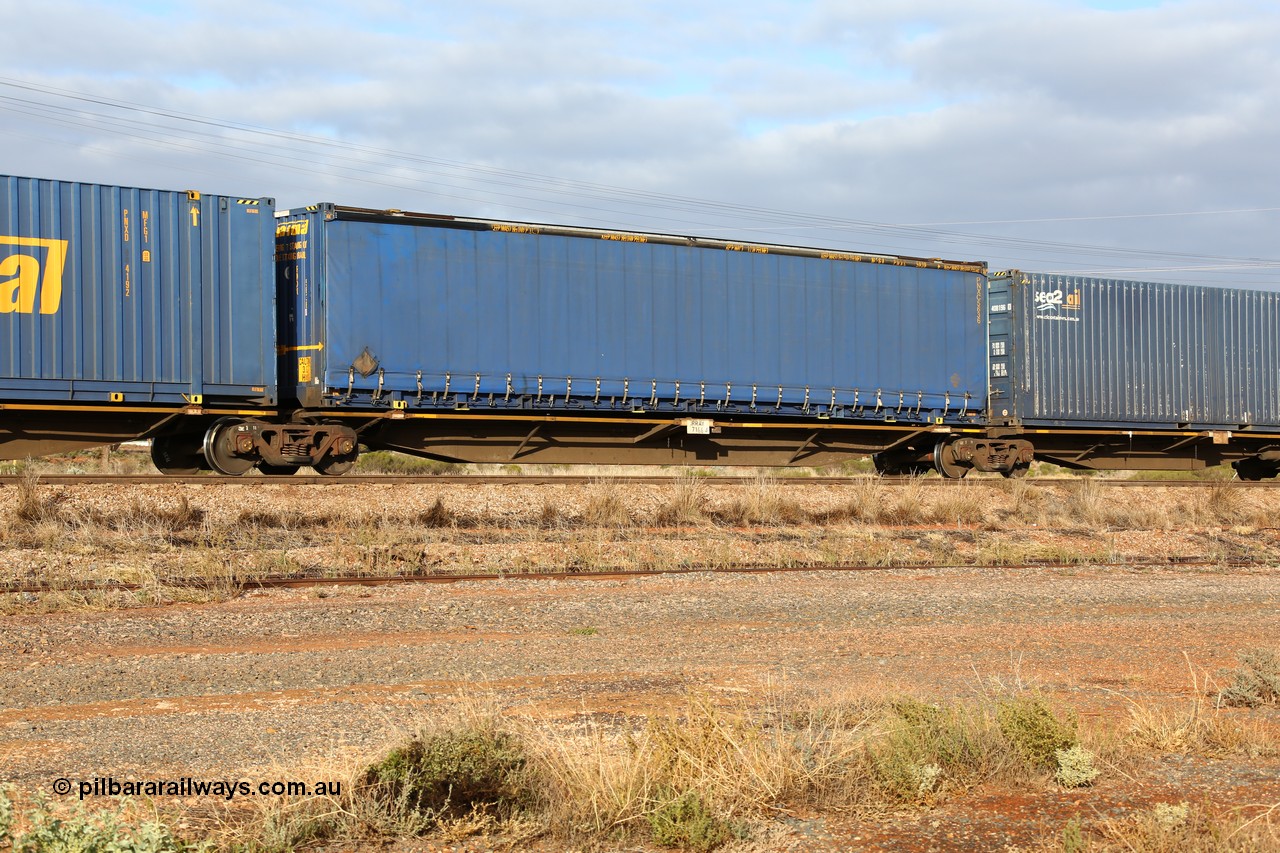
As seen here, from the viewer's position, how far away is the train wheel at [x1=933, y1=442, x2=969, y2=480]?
21.2 m

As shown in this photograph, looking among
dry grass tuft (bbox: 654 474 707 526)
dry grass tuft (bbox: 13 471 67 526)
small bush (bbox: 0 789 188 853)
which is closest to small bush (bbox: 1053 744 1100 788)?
small bush (bbox: 0 789 188 853)

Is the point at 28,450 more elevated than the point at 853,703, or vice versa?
the point at 28,450

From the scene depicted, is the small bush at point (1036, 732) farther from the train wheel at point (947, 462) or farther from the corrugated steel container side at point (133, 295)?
the train wheel at point (947, 462)

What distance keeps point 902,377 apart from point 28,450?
13.8m

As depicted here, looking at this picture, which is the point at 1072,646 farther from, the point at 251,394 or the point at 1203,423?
the point at 1203,423

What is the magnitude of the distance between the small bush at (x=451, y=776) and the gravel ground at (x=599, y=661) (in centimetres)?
31

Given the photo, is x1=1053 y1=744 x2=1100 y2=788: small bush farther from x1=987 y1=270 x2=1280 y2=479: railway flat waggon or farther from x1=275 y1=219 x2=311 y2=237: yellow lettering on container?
x1=987 y1=270 x2=1280 y2=479: railway flat waggon

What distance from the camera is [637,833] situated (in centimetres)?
467

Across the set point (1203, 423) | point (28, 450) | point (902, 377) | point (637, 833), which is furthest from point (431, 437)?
point (1203, 423)

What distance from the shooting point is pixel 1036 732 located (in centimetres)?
539

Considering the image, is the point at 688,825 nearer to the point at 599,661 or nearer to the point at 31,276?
the point at 599,661

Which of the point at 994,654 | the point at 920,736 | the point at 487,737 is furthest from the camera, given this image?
the point at 994,654

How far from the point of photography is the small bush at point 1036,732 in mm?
5359

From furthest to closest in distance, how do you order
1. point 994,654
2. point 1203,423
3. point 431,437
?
Result: point 1203,423 < point 431,437 < point 994,654
